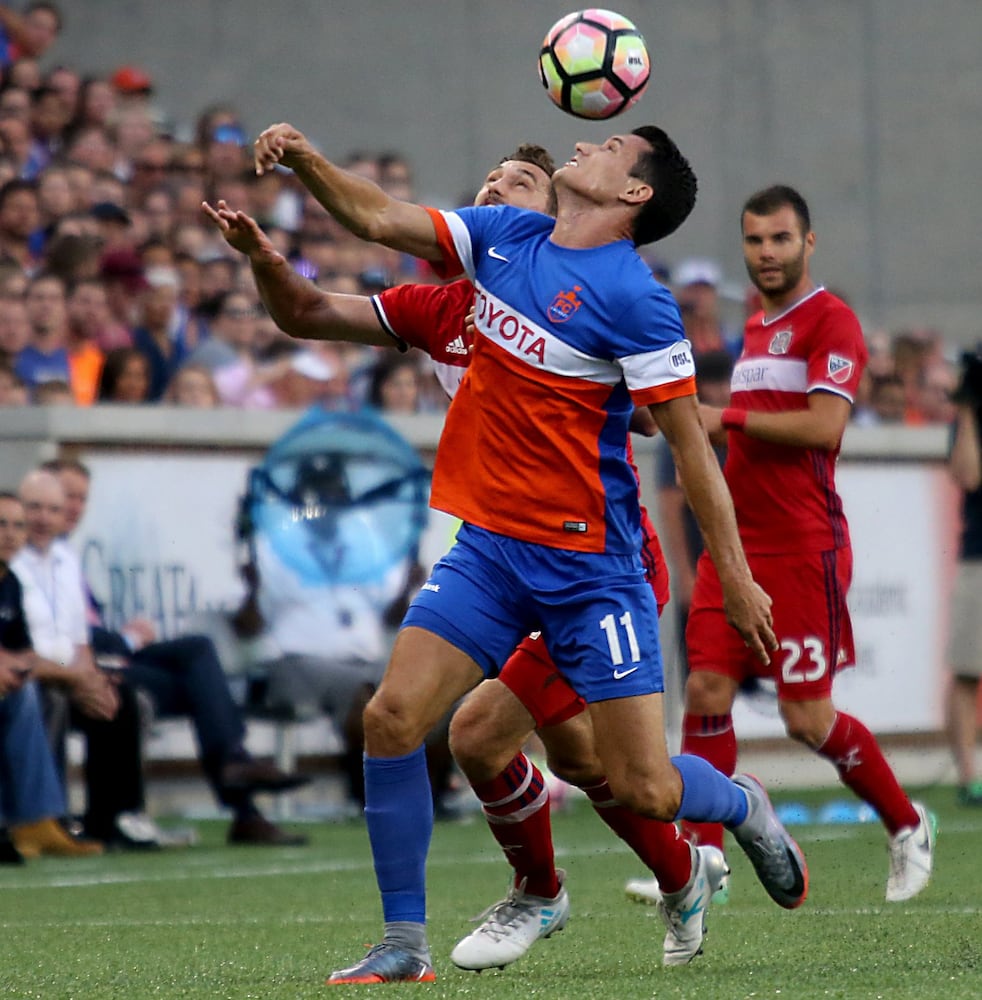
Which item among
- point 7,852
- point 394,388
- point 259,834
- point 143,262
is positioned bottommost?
point 259,834

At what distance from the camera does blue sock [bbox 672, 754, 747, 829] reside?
19.7 ft

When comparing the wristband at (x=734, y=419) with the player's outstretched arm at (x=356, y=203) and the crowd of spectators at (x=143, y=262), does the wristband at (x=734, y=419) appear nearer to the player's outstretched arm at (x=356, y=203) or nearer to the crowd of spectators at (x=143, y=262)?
the player's outstretched arm at (x=356, y=203)

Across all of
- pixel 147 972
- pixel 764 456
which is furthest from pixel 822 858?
pixel 147 972

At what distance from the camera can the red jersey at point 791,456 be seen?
8008 mm

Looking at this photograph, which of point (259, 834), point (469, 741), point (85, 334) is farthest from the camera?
point (85, 334)

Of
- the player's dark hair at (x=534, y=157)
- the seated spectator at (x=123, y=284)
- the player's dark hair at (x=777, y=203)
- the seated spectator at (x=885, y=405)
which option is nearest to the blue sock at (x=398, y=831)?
the player's dark hair at (x=534, y=157)

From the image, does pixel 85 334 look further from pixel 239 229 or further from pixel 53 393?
pixel 239 229

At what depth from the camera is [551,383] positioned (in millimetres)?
5785

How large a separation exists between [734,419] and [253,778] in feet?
12.4

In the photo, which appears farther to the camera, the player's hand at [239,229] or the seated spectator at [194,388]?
the seated spectator at [194,388]

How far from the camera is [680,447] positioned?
5.68m

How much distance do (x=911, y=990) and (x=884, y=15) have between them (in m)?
18.0

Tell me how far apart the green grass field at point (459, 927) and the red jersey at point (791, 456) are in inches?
50.7

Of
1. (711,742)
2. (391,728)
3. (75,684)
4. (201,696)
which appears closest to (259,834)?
(201,696)
